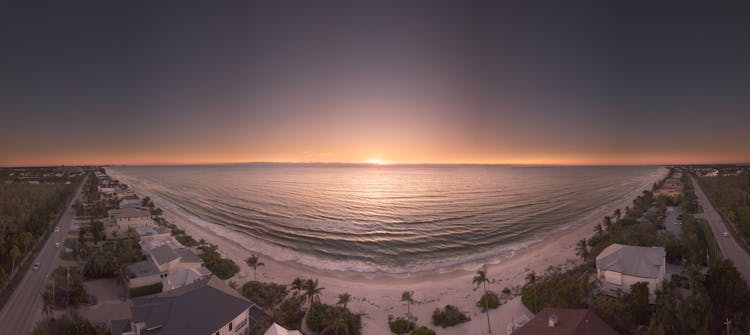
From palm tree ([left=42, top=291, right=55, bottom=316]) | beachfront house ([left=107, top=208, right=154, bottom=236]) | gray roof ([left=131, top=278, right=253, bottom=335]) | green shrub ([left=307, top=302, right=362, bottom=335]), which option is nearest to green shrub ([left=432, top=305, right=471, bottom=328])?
green shrub ([left=307, top=302, right=362, bottom=335])

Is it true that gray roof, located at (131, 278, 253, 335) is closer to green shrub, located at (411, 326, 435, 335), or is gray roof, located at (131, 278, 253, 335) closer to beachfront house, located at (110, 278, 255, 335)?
beachfront house, located at (110, 278, 255, 335)

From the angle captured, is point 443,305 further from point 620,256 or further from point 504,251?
point 504,251

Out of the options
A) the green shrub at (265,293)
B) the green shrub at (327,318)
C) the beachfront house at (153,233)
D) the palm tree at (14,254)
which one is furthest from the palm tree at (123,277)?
the green shrub at (327,318)

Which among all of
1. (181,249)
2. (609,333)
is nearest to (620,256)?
(609,333)

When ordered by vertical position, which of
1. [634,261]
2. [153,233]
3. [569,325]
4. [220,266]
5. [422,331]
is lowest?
[422,331]

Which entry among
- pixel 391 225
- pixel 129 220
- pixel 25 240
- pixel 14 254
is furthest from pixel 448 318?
pixel 25 240

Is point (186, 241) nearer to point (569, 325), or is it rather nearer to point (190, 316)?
point (190, 316)
